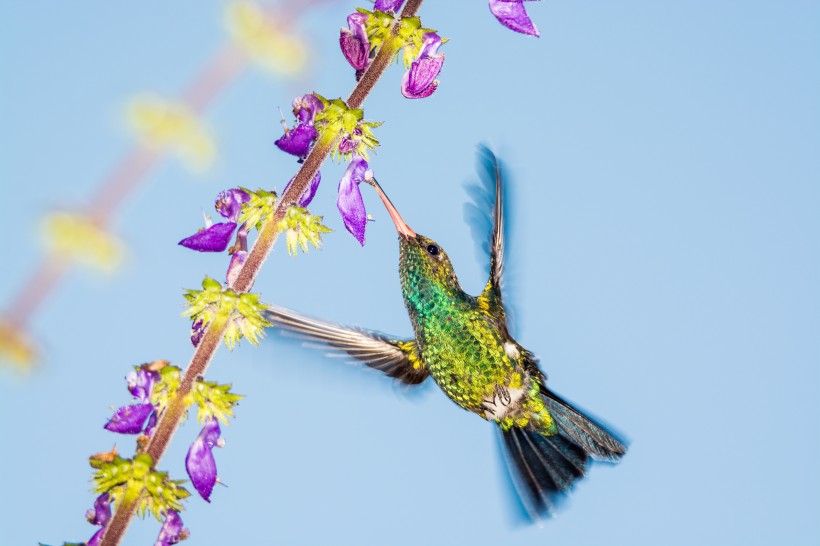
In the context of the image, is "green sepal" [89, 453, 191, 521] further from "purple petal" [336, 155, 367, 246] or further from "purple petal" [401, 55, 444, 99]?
"purple petal" [401, 55, 444, 99]

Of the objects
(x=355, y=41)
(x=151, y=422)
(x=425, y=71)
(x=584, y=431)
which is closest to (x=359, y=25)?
(x=355, y=41)

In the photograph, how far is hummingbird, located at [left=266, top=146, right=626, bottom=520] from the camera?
4.00 meters

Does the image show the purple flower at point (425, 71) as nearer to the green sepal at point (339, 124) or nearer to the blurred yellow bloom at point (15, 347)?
the green sepal at point (339, 124)

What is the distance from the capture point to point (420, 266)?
4.12 m

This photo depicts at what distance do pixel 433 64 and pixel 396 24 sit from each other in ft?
0.67

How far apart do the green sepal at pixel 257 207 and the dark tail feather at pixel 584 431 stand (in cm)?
194

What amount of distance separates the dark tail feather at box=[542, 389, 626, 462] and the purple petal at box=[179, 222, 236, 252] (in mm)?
1951

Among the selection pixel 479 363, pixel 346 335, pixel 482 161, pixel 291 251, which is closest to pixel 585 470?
pixel 479 363

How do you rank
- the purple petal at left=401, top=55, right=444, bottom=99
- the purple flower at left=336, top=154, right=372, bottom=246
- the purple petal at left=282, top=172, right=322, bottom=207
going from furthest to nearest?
the purple flower at left=336, top=154, right=372, bottom=246 < the purple petal at left=401, top=55, right=444, bottom=99 < the purple petal at left=282, top=172, right=322, bottom=207

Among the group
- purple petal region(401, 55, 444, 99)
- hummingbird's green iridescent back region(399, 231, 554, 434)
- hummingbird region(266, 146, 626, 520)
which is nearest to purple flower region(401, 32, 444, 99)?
purple petal region(401, 55, 444, 99)

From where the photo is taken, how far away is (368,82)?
287 cm

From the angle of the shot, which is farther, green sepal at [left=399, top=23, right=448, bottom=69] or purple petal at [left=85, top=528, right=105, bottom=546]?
green sepal at [left=399, top=23, right=448, bottom=69]

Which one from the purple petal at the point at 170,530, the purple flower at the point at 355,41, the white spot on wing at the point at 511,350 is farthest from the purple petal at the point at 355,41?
the white spot on wing at the point at 511,350

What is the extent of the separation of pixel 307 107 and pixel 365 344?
1441mm
